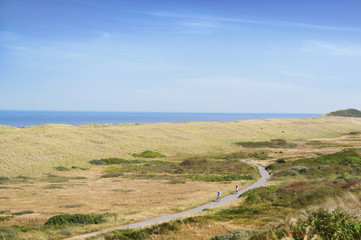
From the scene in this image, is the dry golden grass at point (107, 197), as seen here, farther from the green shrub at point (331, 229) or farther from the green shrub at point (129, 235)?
the green shrub at point (331, 229)

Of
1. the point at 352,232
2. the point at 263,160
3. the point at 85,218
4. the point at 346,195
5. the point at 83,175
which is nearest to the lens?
the point at 352,232

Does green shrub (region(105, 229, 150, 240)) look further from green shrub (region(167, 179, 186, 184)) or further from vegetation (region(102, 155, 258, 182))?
vegetation (region(102, 155, 258, 182))

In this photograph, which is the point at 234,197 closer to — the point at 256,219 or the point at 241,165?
the point at 256,219

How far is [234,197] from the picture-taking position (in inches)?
1436

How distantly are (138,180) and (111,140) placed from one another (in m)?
44.9

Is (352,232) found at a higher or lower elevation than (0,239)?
higher

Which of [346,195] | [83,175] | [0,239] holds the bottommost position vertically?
[83,175]

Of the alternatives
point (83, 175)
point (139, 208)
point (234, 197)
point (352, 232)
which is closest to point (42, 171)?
point (83, 175)

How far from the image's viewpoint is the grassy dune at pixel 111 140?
6544 cm

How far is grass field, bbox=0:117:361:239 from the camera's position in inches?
944

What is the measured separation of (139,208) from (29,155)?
146ft

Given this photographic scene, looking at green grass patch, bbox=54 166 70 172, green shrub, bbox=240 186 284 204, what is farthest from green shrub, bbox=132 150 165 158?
green shrub, bbox=240 186 284 204

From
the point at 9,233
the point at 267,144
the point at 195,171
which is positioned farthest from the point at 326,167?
the point at 267,144

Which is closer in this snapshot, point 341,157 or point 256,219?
point 256,219
